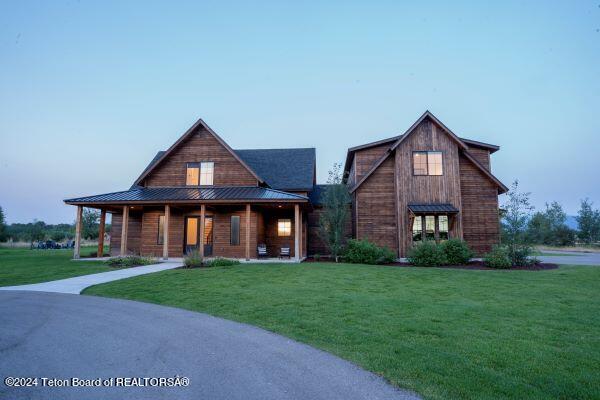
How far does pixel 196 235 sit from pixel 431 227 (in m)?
15.5

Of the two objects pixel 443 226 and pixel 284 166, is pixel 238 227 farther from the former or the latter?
pixel 443 226

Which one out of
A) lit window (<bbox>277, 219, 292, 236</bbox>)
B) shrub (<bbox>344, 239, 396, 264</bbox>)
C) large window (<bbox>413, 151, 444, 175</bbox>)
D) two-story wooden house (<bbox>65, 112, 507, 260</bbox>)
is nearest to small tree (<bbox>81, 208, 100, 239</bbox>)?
two-story wooden house (<bbox>65, 112, 507, 260</bbox>)

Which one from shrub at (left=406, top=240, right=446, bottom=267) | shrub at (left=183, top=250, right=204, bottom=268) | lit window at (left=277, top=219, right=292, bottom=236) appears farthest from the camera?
lit window at (left=277, top=219, right=292, bottom=236)

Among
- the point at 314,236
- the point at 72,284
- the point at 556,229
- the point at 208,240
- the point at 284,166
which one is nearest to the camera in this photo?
the point at 72,284

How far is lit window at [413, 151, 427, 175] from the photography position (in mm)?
20234

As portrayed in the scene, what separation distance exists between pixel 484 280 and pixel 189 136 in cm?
1864

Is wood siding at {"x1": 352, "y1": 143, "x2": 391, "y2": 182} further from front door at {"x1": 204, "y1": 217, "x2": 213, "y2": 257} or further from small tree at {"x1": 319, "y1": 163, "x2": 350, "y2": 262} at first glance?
front door at {"x1": 204, "y1": 217, "x2": 213, "y2": 257}

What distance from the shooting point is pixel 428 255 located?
16141 mm

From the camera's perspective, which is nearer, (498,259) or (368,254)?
(498,259)

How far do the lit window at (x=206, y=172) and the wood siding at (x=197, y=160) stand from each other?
10.3 inches

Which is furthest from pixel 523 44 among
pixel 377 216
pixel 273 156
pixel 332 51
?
pixel 273 156

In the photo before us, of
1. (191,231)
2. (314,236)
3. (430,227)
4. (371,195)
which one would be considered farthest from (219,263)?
(430,227)

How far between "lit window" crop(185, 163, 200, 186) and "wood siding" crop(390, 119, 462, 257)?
13473mm

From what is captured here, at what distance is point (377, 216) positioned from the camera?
20.3m
